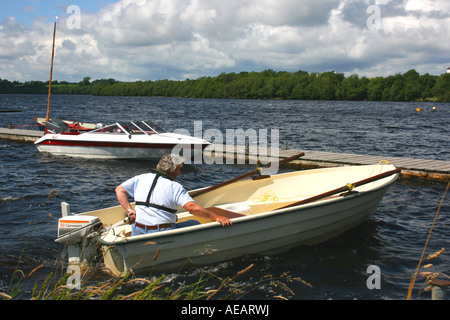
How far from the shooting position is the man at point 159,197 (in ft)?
19.2

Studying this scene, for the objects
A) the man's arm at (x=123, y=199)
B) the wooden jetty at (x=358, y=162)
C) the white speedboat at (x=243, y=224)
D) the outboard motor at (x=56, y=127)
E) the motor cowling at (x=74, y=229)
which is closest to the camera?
the motor cowling at (x=74, y=229)

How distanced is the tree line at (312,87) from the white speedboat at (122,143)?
115463 millimetres

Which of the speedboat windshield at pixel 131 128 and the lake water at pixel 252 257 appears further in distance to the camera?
the speedboat windshield at pixel 131 128

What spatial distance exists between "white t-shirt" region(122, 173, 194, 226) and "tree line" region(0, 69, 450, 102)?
406 ft

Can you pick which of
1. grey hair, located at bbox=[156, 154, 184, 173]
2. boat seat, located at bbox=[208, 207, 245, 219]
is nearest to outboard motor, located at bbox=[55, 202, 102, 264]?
grey hair, located at bbox=[156, 154, 184, 173]

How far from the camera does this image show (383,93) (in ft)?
408

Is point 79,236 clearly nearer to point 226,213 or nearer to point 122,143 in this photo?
point 226,213

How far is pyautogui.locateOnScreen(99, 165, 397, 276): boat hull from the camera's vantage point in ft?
19.5

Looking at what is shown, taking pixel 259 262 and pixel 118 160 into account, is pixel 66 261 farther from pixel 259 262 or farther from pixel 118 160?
pixel 118 160

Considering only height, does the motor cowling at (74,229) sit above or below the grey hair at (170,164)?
below

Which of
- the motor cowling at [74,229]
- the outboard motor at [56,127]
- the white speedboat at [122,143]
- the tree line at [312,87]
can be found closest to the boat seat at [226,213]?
the motor cowling at [74,229]

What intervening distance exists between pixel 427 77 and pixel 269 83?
51.2 m

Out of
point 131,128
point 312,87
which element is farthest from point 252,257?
point 312,87

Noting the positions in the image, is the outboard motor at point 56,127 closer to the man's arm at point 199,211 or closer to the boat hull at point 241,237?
the boat hull at point 241,237
